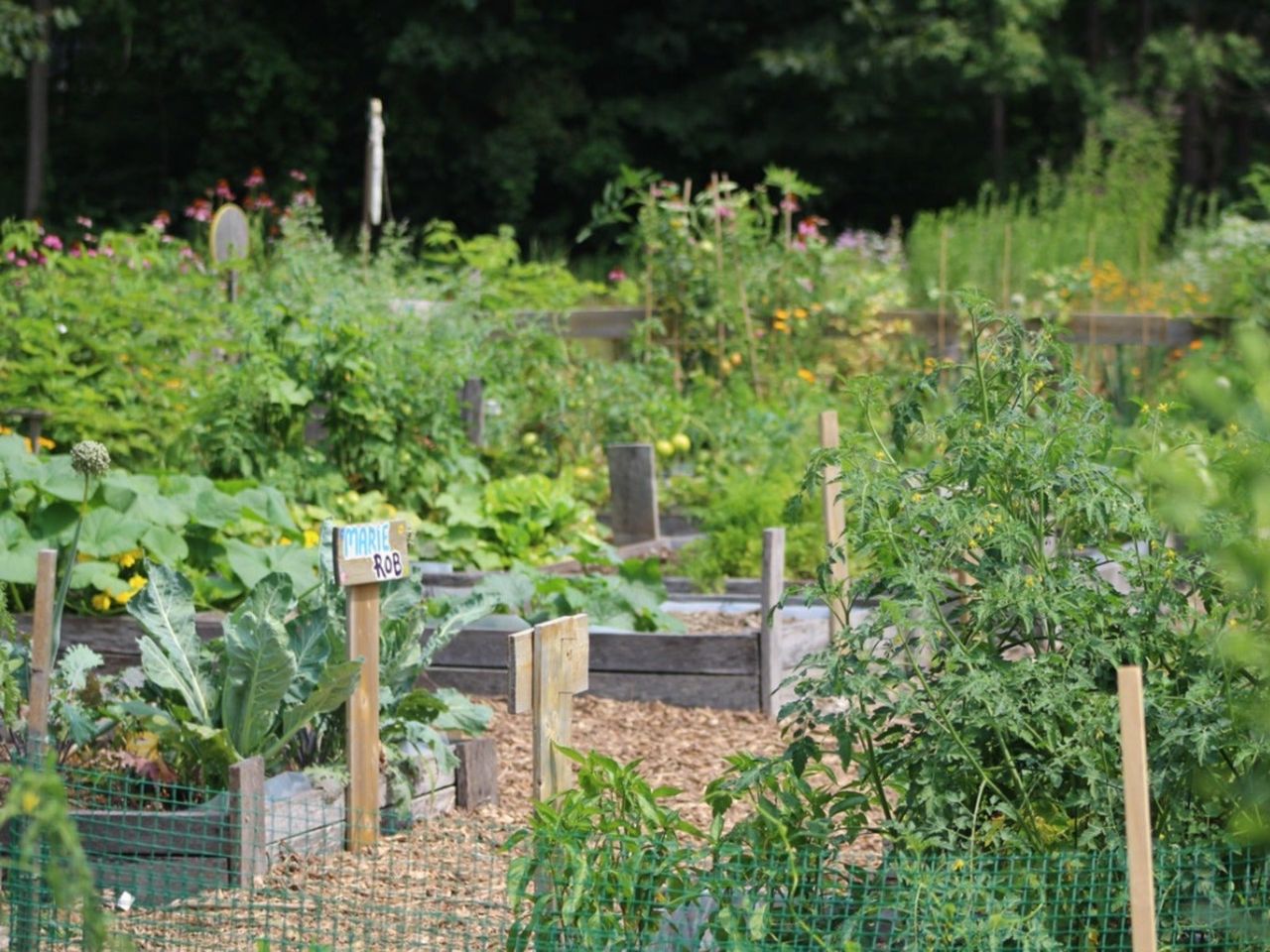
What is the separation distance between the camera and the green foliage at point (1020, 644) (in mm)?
3148

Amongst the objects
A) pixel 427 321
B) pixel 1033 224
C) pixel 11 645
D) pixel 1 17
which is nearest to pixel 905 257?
pixel 1033 224

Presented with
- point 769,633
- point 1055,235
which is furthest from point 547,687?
point 1055,235

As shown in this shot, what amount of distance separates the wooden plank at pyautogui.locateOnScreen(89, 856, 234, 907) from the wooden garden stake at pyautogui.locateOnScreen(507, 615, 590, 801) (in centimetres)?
85

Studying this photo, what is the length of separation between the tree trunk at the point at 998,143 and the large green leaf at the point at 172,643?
1787 centimetres

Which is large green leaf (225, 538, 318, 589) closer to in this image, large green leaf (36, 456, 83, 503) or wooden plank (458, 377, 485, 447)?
large green leaf (36, 456, 83, 503)

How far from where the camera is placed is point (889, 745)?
3355 mm

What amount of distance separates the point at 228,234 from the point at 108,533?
480cm

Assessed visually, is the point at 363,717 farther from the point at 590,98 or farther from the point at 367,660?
the point at 590,98

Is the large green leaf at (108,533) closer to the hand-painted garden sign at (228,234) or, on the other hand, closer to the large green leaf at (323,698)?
the large green leaf at (323,698)

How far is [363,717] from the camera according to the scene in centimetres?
430

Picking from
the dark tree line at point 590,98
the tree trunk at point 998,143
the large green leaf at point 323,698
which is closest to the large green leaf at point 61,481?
the large green leaf at point 323,698

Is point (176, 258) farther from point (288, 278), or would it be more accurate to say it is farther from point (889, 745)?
point (889, 745)

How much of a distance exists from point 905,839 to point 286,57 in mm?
19148

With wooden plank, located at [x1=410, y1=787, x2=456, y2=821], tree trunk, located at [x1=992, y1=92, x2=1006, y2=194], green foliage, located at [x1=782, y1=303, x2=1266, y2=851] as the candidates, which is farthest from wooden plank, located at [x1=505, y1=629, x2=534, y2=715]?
tree trunk, located at [x1=992, y1=92, x2=1006, y2=194]
